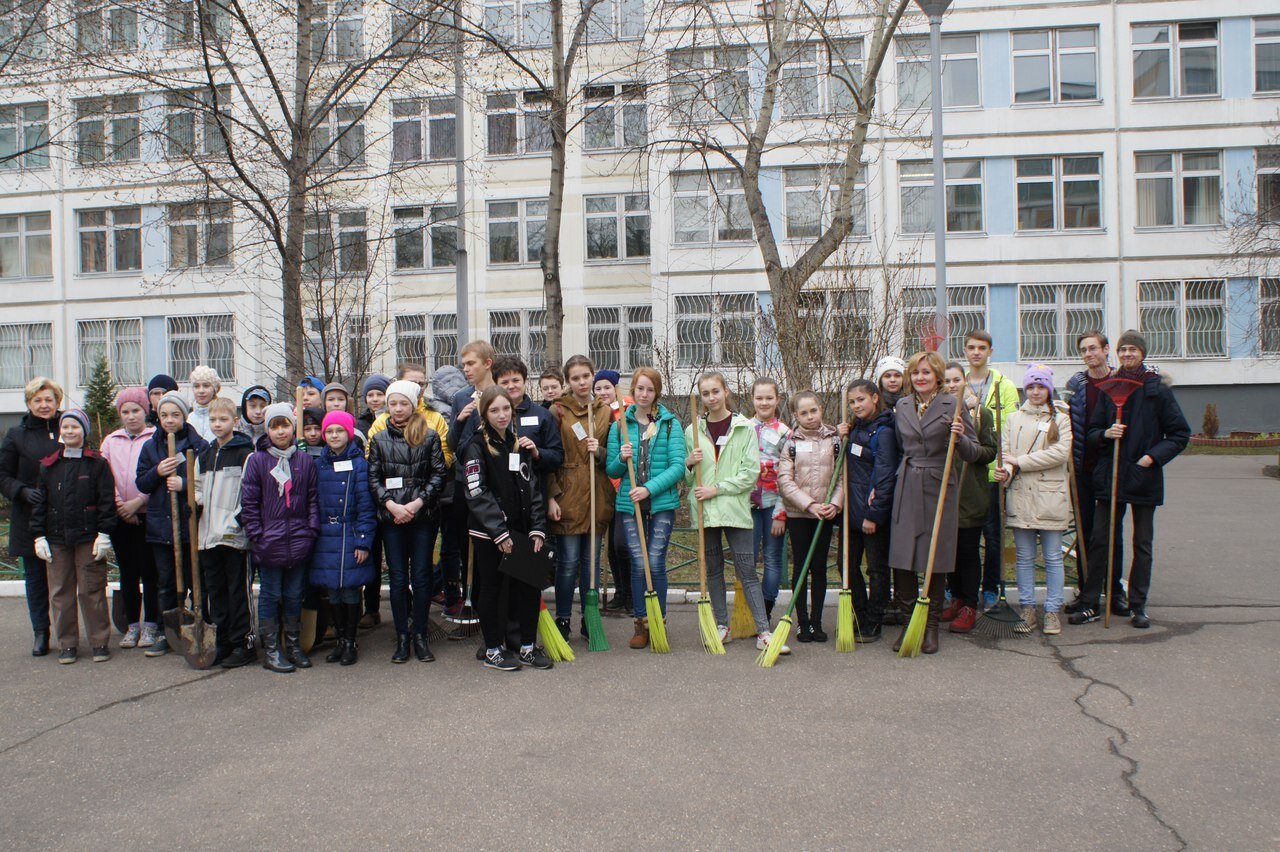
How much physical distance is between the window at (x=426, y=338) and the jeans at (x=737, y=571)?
22.5m

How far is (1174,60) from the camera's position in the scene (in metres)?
26.3

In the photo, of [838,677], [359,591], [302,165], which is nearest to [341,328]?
[302,165]

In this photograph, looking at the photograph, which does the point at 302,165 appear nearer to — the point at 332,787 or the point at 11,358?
the point at 332,787

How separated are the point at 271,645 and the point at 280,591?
35 centimetres

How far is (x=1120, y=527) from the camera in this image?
768 cm

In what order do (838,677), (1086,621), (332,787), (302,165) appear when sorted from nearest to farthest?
(332,787), (838,677), (1086,621), (302,165)

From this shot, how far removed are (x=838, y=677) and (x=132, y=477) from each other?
16.6 ft

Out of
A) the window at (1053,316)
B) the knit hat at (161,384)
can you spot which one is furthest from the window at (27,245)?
the window at (1053,316)

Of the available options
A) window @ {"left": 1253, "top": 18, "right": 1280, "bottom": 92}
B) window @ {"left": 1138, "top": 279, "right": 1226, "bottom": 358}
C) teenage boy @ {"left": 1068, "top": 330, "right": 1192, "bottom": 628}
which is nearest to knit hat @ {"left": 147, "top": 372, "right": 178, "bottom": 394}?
teenage boy @ {"left": 1068, "top": 330, "right": 1192, "bottom": 628}

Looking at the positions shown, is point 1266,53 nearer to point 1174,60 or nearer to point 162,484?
point 1174,60

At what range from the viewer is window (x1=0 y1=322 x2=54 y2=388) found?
31.4 metres

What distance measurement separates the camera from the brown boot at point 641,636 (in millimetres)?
7094

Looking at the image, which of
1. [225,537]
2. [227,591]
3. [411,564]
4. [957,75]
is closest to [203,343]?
[957,75]

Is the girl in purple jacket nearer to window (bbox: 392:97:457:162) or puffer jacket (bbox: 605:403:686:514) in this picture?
puffer jacket (bbox: 605:403:686:514)
